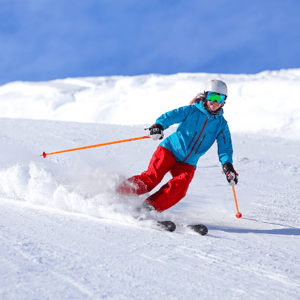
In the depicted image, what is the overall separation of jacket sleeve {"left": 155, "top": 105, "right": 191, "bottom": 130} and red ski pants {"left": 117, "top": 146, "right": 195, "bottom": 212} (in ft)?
1.00

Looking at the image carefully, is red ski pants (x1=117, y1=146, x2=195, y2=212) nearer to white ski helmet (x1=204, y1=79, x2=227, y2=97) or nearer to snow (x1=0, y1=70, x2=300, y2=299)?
snow (x1=0, y1=70, x2=300, y2=299)

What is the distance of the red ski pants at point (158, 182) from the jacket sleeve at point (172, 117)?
304 mm

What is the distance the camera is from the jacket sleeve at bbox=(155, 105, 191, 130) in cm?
296

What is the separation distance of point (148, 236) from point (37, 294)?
102 centimetres

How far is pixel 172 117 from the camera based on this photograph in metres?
3.01

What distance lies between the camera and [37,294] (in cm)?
109

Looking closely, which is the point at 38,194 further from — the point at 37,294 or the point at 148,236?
the point at 37,294

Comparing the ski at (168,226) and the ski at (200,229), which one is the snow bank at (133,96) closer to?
the ski at (200,229)

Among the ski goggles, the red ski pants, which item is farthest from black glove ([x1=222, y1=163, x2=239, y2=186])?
the ski goggles

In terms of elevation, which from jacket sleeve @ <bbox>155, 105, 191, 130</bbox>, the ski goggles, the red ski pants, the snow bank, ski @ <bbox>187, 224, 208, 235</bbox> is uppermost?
the snow bank

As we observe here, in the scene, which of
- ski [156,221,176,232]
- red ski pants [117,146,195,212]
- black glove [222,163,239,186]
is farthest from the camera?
black glove [222,163,239,186]

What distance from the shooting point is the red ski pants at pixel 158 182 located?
8.94 ft

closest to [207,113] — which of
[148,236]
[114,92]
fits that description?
[148,236]

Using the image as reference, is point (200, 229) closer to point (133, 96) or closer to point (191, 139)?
point (191, 139)
